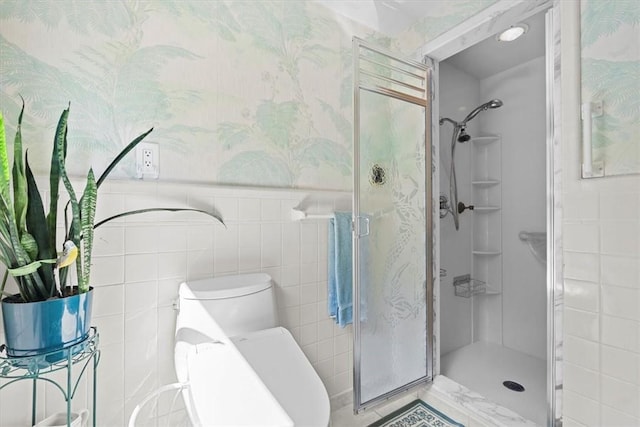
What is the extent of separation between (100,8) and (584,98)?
1801 millimetres

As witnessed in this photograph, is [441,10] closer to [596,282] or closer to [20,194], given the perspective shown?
[596,282]

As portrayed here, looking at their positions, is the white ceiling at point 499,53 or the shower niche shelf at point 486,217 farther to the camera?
the shower niche shelf at point 486,217

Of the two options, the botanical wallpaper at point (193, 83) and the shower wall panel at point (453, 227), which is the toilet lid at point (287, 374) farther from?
the shower wall panel at point (453, 227)

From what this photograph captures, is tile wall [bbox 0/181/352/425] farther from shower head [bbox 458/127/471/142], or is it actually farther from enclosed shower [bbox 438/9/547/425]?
shower head [bbox 458/127/471/142]

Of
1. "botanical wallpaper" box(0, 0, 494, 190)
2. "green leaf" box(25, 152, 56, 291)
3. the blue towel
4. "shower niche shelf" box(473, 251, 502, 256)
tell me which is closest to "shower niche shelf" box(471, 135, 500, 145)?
"shower niche shelf" box(473, 251, 502, 256)

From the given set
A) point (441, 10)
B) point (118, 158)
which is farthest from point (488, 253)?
point (118, 158)

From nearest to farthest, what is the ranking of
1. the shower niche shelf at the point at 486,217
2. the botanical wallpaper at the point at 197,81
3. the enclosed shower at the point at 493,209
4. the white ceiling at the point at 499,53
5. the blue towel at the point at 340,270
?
the botanical wallpaper at the point at 197,81 → the blue towel at the point at 340,270 → the white ceiling at the point at 499,53 → the enclosed shower at the point at 493,209 → the shower niche shelf at the point at 486,217

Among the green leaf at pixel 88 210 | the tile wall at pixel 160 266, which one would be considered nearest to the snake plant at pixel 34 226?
the green leaf at pixel 88 210

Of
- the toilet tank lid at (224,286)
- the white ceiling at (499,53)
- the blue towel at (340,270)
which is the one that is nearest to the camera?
the toilet tank lid at (224,286)

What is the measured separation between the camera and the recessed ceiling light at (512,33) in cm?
163

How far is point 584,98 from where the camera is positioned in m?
1.07

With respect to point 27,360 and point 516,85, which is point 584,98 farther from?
point 27,360

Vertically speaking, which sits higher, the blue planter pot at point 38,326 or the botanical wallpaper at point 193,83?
the botanical wallpaper at point 193,83

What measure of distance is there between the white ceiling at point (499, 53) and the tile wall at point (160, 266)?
1.67 metres
